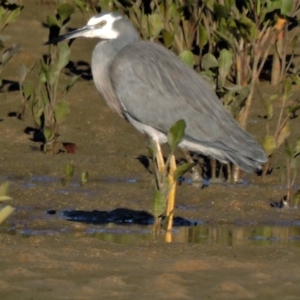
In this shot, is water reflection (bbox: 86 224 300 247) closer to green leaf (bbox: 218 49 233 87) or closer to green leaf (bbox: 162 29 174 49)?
green leaf (bbox: 218 49 233 87)

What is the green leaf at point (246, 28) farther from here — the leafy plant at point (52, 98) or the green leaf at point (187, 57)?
the leafy plant at point (52, 98)

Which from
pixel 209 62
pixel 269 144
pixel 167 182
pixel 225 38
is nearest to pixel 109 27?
pixel 209 62

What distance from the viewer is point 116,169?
8.38m

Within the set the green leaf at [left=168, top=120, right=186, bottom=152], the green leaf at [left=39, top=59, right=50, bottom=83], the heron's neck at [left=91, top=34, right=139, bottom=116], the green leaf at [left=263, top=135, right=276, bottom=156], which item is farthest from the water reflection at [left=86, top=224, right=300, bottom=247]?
the green leaf at [left=39, top=59, right=50, bottom=83]

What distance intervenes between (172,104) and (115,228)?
123 cm

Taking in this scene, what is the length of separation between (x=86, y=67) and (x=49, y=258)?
20.9 ft

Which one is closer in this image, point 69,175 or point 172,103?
point 172,103

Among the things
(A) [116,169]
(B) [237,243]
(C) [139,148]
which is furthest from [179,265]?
(C) [139,148]

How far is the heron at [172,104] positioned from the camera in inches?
283

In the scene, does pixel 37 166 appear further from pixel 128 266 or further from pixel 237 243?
pixel 128 266

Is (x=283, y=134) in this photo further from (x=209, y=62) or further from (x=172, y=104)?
(x=172, y=104)

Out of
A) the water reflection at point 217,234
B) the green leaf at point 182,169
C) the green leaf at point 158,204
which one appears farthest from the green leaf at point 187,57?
the green leaf at point 158,204

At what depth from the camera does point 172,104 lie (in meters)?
7.38

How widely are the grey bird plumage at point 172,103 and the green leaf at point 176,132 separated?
881 millimetres
